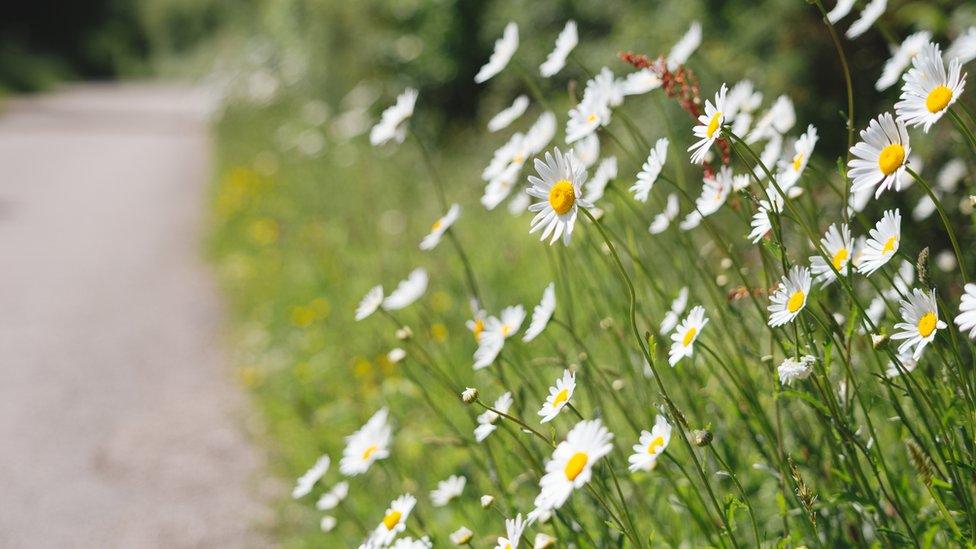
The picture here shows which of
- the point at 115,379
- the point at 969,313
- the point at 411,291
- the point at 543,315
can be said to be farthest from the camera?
the point at 115,379

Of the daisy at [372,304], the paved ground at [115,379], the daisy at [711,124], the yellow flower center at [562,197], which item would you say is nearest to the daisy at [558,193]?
the yellow flower center at [562,197]

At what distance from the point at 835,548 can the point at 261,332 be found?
3.17 m

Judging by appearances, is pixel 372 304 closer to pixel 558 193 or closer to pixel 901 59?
pixel 558 193

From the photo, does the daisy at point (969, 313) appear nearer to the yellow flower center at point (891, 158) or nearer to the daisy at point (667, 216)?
the yellow flower center at point (891, 158)

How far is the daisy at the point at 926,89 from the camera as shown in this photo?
1.14 metres

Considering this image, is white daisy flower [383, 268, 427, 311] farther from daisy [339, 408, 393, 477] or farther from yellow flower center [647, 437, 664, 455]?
yellow flower center [647, 437, 664, 455]

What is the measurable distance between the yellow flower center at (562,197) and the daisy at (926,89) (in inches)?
15.5

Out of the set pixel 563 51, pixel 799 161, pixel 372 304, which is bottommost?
pixel 799 161

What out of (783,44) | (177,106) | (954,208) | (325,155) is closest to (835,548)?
(954,208)

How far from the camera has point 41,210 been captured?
8188mm

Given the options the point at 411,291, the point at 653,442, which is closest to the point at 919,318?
the point at 653,442

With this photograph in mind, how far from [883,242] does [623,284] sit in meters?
0.93

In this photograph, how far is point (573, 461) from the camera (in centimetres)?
116

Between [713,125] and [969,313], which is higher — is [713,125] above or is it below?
above
